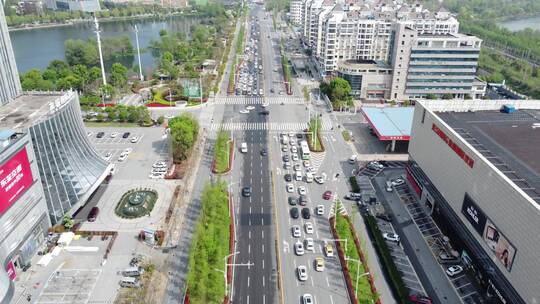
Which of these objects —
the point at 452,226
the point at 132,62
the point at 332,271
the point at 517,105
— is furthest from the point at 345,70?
the point at 132,62

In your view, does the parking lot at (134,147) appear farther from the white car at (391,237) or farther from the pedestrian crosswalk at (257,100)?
the white car at (391,237)

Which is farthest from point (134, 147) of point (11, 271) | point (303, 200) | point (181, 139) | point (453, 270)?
point (453, 270)

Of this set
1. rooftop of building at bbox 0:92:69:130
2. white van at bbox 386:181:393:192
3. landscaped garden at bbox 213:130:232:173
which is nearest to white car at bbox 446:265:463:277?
white van at bbox 386:181:393:192

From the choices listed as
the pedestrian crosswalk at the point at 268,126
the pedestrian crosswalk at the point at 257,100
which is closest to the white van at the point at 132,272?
the pedestrian crosswalk at the point at 268,126

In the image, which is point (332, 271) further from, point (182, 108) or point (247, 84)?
point (247, 84)

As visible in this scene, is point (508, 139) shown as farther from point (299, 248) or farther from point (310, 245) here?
point (299, 248)
